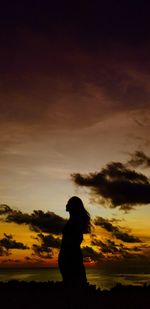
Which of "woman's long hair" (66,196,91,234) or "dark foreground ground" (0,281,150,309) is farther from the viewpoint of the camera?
"woman's long hair" (66,196,91,234)

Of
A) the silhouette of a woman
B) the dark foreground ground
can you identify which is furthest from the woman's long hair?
the dark foreground ground

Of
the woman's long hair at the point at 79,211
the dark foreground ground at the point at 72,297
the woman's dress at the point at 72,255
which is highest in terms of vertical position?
the woman's long hair at the point at 79,211

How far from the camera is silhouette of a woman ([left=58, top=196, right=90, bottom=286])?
1473 centimetres

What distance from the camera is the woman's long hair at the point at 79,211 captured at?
1472cm

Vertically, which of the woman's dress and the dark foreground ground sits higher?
the woman's dress

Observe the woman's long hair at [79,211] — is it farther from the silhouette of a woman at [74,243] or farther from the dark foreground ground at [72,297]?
the dark foreground ground at [72,297]

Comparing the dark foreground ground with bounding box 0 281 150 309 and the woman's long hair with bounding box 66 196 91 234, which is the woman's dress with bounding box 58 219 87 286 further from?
the dark foreground ground with bounding box 0 281 150 309

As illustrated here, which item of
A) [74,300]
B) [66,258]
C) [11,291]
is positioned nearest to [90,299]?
[74,300]

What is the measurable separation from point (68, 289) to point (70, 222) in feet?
11.2

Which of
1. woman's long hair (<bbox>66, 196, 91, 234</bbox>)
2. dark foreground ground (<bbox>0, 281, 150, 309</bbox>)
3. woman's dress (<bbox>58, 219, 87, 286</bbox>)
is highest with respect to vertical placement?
woman's long hair (<bbox>66, 196, 91, 234</bbox>)

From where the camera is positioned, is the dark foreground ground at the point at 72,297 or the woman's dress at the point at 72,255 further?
the woman's dress at the point at 72,255

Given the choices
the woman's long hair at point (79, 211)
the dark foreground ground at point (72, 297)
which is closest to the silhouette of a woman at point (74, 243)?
the woman's long hair at point (79, 211)

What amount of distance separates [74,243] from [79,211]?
3.01 feet

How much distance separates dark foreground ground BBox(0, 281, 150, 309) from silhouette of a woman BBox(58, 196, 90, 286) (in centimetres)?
205
